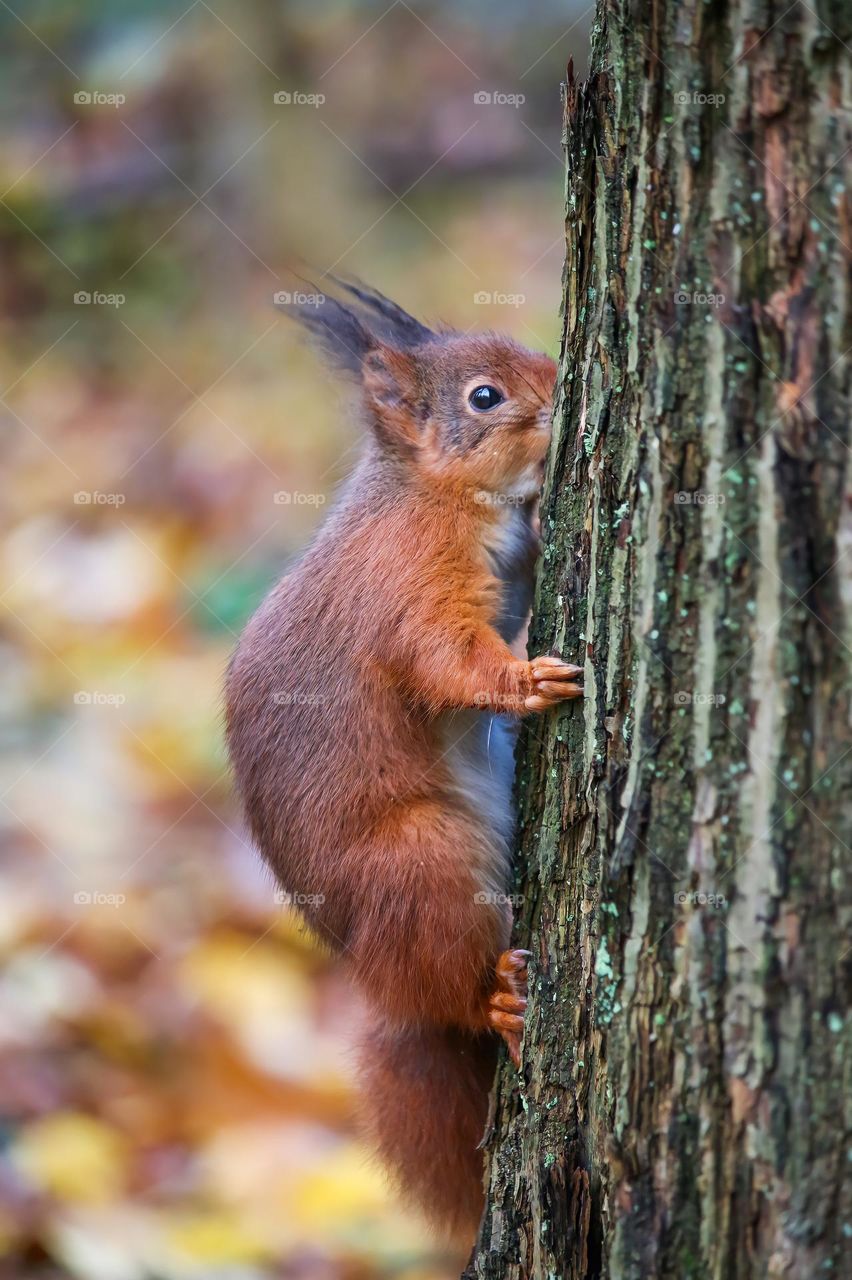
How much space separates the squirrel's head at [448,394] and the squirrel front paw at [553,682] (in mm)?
944

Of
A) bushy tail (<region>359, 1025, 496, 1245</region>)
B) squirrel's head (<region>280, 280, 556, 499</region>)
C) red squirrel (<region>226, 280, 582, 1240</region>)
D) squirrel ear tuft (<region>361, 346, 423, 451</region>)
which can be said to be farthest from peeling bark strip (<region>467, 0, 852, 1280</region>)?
squirrel ear tuft (<region>361, 346, 423, 451</region>)

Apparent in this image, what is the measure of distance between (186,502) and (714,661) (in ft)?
19.8

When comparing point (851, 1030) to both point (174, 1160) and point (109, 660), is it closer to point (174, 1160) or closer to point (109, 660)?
point (174, 1160)

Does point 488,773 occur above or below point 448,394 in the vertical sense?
below

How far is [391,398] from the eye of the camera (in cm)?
368

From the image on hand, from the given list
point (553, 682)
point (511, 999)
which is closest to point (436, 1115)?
point (511, 999)

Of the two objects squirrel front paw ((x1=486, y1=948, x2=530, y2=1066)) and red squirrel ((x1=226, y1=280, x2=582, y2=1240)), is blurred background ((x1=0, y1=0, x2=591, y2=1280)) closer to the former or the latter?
red squirrel ((x1=226, y1=280, x2=582, y2=1240))

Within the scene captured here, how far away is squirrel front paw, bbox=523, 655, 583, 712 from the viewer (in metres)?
2.64

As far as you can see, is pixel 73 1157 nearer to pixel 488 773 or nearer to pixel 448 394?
pixel 488 773

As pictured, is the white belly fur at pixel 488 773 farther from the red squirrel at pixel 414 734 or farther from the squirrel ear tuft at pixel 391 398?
the squirrel ear tuft at pixel 391 398

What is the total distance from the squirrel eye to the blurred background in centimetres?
52

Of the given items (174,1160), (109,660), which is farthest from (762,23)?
(109,660)

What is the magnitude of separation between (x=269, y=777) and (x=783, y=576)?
1642 millimetres

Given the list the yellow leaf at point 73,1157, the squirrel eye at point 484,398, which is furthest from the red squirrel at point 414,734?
the yellow leaf at point 73,1157
